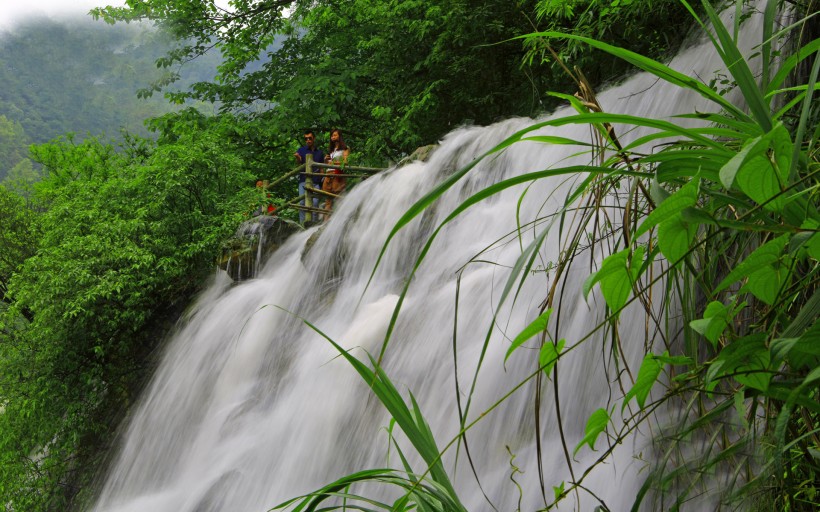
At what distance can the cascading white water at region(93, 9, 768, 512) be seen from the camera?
330 cm

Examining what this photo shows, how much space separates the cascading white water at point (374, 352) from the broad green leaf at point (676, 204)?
1.26 metres

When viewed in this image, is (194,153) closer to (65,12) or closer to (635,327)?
(635,327)

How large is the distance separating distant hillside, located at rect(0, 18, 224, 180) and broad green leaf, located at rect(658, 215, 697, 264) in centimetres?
9514

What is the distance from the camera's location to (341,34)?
633 inches

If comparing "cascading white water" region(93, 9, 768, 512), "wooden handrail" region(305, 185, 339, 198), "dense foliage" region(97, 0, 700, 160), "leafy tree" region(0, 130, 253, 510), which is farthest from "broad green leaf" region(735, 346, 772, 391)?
"wooden handrail" region(305, 185, 339, 198)

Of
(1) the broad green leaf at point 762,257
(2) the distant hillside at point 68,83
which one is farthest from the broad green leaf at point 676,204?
(2) the distant hillside at point 68,83

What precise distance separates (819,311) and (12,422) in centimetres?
1023

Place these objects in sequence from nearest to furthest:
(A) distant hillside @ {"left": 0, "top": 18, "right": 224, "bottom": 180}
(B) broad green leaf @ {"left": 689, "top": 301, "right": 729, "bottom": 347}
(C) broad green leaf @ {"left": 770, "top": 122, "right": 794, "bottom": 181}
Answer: (C) broad green leaf @ {"left": 770, "top": 122, "right": 794, "bottom": 181} → (B) broad green leaf @ {"left": 689, "top": 301, "right": 729, "bottom": 347} → (A) distant hillside @ {"left": 0, "top": 18, "right": 224, "bottom": 180}

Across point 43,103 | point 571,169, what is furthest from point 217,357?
point 43,103

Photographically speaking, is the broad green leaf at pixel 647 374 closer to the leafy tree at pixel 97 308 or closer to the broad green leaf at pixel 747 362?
the broad green leaf at pixel 747 362

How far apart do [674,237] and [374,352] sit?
4.49 meters

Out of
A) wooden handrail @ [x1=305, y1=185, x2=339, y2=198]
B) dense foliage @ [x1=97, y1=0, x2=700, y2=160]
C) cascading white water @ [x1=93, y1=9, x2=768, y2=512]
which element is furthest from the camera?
wooden handrail @ [x1=305, y1=185, x2=339, y2=198]

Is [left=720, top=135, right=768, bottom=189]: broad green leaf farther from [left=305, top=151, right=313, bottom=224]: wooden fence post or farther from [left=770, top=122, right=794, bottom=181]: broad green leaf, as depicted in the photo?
[left=305, top=151, right=313, bottom=224]: wooden fence post

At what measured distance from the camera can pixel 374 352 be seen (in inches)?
212
